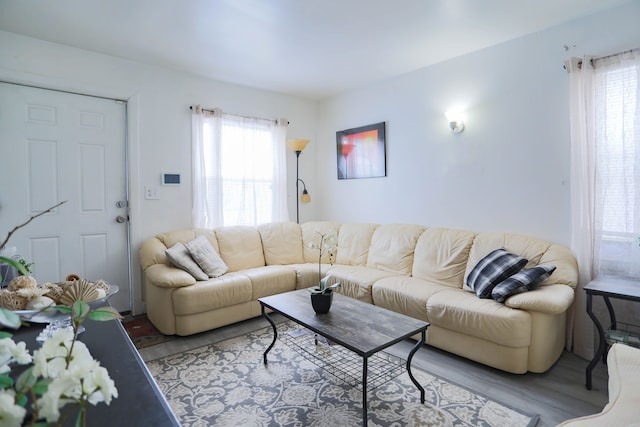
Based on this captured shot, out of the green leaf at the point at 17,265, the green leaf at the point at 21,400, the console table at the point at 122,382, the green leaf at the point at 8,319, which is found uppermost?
the green leaf at the point at 17,265

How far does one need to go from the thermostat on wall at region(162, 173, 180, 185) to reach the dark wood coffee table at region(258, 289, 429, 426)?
189 cm

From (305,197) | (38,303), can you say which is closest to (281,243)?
(305,197)

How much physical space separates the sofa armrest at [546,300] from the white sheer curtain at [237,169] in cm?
287

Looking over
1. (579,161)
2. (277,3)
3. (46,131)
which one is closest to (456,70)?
(579,161)

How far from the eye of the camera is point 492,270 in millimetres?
2588

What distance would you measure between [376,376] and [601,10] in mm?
3077

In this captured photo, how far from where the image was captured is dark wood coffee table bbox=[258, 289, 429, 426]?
1.74 meters

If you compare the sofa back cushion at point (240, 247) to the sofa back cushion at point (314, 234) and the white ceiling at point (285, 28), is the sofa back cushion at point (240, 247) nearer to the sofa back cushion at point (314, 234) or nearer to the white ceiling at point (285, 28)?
the sofa back cushion at point (314, 234)

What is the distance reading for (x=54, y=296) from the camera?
1.30 meters

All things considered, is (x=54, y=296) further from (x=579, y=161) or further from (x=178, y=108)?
(x=579, y=161)

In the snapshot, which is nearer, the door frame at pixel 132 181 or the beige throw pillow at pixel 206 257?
the beige throw pillow at pixel 206 257

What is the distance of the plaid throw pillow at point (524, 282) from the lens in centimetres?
233

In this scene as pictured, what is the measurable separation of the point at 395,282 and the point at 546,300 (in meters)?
1.15

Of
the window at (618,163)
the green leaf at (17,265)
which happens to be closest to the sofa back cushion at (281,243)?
the window at (618,163)
